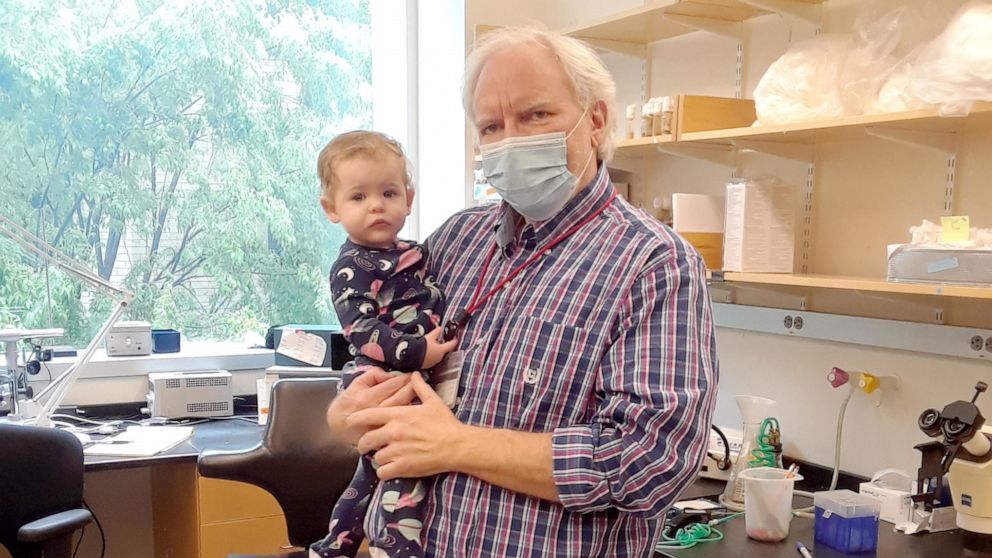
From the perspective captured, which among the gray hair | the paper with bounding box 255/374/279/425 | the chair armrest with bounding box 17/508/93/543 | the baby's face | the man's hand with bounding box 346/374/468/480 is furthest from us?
the paper with bounding box 255/374/279/425

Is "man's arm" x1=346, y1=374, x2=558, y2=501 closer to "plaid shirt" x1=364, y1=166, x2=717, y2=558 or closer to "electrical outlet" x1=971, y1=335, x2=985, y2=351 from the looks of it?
"plaid shirt" x1=364, y1=166, x2=717, y2=558

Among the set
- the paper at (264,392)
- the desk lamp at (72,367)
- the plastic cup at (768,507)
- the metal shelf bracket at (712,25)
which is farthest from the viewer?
the paper at (264,392)

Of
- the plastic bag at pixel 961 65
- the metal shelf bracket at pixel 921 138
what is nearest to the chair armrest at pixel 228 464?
the metal shelf bracket at pixel 921 138

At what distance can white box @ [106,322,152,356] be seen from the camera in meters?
3.26

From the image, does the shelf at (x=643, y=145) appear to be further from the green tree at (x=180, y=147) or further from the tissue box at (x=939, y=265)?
the green tree at (x=180, y=147)

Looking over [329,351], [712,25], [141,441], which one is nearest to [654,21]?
[712,25]

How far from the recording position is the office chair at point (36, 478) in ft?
8.20

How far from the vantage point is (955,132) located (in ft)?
6.36

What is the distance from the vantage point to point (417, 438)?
123 centimetres

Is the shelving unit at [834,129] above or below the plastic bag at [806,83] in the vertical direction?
below

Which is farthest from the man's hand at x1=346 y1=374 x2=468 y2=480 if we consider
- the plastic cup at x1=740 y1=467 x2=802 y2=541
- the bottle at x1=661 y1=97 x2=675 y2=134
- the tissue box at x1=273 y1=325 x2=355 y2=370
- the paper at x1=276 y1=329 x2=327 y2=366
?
the paper at x1=276 y1=329 x2=327 y2=366

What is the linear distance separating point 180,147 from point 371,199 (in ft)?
7.28

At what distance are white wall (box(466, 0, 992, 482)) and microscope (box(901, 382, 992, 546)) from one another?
147mm

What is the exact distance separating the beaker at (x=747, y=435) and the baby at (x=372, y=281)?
1060mm
